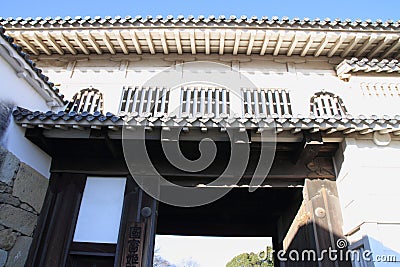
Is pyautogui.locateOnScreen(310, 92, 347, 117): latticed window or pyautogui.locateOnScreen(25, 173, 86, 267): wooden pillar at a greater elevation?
pyautogui.locateOnScreen(310, 92, 347, 117): latticed window

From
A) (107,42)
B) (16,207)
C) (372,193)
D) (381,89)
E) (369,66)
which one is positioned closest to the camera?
(372,193)

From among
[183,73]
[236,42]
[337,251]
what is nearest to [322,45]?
→ [236,42]

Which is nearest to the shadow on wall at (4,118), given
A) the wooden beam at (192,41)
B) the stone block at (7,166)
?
the stone block at (7,166)

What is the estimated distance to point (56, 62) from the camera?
885 cm

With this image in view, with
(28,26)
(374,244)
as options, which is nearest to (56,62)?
(28,26)

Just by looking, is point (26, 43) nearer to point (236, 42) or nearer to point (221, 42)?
point (221, 42)

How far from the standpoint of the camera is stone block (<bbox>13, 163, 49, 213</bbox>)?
5227mm

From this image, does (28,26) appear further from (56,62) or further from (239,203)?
(239,203)

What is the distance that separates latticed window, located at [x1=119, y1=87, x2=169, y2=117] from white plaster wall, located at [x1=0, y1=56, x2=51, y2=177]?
7.80 feet

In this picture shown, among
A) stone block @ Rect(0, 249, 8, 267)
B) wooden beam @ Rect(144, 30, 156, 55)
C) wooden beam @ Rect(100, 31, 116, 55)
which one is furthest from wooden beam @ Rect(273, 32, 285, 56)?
stone block @ Rect(0, 249, 8, 267)

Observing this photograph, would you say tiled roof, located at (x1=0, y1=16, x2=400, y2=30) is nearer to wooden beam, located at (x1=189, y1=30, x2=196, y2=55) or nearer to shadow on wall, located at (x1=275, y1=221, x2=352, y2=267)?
wooden beam, located at (x1=189, y1=30, x2=196, y2=55)

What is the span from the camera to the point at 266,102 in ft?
26.4

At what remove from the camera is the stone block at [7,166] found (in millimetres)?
4859

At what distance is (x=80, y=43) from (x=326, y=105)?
7.07 meters
